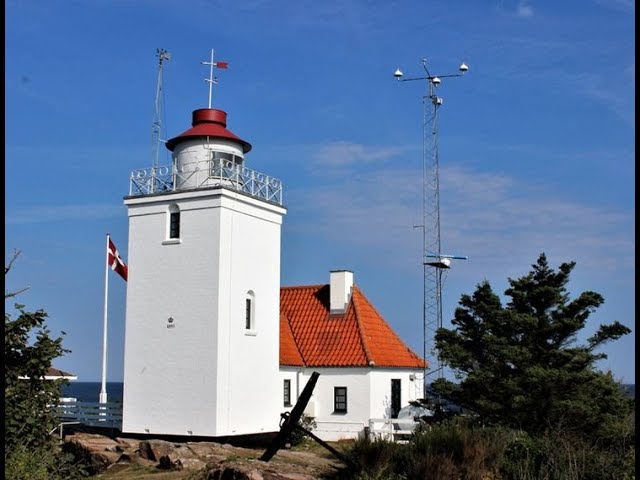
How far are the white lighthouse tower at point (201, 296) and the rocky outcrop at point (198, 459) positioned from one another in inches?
66.6

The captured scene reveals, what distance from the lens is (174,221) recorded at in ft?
80.0

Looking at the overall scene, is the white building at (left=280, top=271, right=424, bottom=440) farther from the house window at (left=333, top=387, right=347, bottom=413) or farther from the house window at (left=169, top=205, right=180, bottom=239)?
the house window at (left=169, top=205, right=180, bottom=239)

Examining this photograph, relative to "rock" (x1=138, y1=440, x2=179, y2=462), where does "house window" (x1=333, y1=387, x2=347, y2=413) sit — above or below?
above

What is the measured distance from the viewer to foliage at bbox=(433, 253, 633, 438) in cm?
1977

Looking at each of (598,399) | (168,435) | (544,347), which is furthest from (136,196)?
(598,399)

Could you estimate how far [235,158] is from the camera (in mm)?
24688

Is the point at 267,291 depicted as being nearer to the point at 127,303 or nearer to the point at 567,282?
the point at 127,303

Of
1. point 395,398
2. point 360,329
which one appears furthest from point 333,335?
point 395,398

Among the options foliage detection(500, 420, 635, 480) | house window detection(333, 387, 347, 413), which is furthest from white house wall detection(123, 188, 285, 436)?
foliage detection(500, 420, 635, 480)

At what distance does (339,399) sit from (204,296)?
7.26 meters

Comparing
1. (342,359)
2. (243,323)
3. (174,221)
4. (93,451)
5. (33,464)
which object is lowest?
(93,451)

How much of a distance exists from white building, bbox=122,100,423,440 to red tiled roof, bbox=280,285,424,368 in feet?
8.66

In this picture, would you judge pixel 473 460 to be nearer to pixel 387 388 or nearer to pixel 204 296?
pixel 204 296

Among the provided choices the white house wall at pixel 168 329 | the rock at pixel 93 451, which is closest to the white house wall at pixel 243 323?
the white house wall at pixel 168 329
